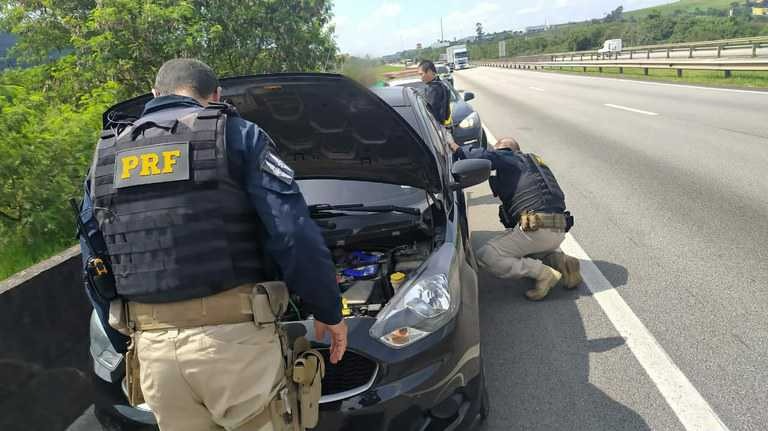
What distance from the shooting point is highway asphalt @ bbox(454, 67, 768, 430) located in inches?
117

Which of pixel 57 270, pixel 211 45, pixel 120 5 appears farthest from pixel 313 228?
pixel 211 45

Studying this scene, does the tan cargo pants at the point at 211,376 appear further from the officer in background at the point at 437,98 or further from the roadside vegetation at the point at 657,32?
the roadside vegetation at the point at 657,32

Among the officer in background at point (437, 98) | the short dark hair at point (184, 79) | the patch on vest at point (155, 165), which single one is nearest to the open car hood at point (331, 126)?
the short dark hair at point (184, 79)

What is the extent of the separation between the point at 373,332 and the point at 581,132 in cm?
1061

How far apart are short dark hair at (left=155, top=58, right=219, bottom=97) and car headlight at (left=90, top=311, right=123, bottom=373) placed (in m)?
1.20

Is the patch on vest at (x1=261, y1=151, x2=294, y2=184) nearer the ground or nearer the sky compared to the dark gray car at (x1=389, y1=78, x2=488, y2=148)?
nearer the sky

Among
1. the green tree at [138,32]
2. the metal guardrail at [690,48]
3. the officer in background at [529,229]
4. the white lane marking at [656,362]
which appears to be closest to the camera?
the white lane marking at [656,362]

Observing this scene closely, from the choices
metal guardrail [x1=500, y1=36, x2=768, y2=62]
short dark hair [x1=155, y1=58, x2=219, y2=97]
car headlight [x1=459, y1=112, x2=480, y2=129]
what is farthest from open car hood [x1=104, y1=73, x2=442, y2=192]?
metal guardrail [x1=500, y1=36, x2=768, y2=62]

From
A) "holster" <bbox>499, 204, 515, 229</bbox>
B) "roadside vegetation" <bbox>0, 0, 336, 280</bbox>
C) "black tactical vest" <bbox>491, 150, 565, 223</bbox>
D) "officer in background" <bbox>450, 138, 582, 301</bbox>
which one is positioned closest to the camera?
"roadside vegetation" <bbox>0, 0, 336, 280</bbox>

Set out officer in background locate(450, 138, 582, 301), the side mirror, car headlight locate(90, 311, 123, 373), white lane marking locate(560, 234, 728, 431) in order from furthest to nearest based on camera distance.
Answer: officer in background locate(450, 138, 582, 301) < the side mirror < white lane marking locate(560, 234, 728, 431) < car headlight locate(90, 311, 123, 373)

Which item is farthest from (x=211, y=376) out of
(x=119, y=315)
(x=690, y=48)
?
(x=690, y=48)

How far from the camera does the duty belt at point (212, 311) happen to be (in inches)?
73.1

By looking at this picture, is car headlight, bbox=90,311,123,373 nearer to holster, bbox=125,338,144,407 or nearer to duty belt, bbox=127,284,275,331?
holster, bbox=125,338,144,407

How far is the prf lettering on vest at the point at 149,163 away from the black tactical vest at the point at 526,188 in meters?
3.20
